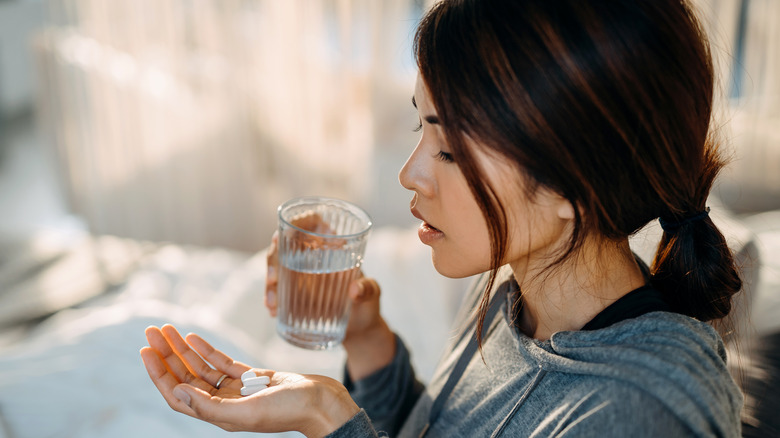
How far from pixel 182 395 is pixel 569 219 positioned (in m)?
0.53

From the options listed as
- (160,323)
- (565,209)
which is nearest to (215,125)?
(160,323)

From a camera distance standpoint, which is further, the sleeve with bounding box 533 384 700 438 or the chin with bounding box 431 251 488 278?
the chin with bounding box 431 251 488 278

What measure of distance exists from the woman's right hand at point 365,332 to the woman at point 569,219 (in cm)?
26

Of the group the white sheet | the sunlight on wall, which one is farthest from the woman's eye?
the sunlight on wall

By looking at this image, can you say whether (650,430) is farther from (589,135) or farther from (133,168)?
(133,168)

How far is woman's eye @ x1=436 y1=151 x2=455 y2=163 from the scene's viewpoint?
2.70ft

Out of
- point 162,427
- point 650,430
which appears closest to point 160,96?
point 162,427

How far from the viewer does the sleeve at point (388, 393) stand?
47.6 inches

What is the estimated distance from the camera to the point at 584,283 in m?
0.88

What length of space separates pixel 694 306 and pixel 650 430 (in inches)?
11.7

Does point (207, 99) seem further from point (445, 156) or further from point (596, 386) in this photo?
point (596, 386)

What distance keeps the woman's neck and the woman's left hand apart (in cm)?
31

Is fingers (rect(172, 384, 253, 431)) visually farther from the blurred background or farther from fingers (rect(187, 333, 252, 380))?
the blurred background

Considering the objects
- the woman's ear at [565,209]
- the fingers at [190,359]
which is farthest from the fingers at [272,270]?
the woman's ear at [565,209]
